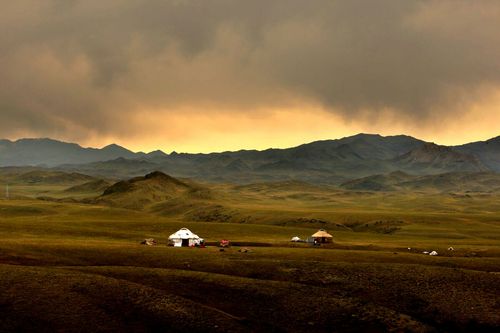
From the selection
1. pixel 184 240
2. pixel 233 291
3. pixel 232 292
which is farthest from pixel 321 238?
pixel 232 292

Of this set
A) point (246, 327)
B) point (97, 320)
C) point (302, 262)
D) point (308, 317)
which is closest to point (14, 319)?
point (97, 320)

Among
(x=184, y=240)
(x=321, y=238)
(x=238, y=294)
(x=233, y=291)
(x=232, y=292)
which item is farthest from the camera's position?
(x=321, y=238)

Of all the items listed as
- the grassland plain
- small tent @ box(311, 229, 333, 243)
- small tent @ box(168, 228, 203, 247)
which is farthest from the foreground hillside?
small tent @ box(311, 229, 333, 243)

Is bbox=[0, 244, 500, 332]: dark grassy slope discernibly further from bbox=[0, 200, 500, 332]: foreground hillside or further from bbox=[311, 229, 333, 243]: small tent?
bbox=[311, 229, 333, 243]: small tent

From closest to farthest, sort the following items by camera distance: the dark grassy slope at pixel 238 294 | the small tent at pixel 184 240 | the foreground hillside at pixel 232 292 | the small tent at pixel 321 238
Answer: the foreground hillside at pixel 232 292
the dark grassy slope at pixel 238 294
the small tent at pixel 184 240
the small tent at pixel 321 238

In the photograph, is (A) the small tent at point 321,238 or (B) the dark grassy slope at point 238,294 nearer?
(B) the dark grassy slope at point 238,294

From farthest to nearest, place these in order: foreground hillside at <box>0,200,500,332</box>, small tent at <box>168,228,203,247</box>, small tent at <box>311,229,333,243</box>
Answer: small tent at <box>311,229,333,243</box>, small tent at <box>168,228,203,247</box>, foreground hillside at <box>0,200,500,332</box>

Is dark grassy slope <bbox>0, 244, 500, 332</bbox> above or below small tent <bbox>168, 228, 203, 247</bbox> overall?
below

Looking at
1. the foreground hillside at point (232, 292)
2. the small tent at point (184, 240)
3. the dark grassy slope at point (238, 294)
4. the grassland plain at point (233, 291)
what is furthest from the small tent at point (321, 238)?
the dark grassy slope at point (238, 294)

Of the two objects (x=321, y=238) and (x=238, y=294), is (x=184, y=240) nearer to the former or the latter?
(x=321, y=238)

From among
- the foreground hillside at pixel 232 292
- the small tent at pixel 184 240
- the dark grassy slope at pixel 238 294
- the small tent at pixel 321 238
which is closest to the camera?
the foreground hillside at pixel 232 292

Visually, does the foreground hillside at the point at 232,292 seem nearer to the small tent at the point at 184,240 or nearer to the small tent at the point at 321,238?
the small tent at the point at 184,240

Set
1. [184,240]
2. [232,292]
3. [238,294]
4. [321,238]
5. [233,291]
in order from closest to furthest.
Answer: [238,294]
[232,292]
[233,291]
[184,240]
[321,238]

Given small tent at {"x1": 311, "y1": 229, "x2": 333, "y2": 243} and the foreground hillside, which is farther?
small tent at {"x1": 311, "y1": 229, "x2": 333, "y2": 243}
